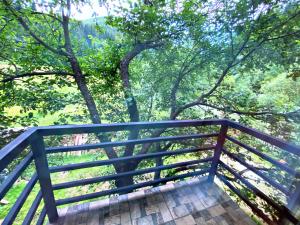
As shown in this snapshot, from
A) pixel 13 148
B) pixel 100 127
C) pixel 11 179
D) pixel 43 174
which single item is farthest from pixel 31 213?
pixel 100 127

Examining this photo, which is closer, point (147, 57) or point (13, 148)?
point (13, 148)

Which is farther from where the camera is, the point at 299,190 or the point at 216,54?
the point at 216,54

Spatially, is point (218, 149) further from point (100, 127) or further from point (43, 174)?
point (43, 174)

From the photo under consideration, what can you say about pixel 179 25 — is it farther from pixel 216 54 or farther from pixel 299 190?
A: pixel 299 190

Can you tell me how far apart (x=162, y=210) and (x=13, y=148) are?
1.45m

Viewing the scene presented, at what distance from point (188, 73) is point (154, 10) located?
175cm

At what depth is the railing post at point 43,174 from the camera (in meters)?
1.29

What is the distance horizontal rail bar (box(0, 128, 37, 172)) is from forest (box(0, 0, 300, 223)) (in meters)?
2.05

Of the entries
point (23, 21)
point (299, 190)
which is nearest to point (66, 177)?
point (23, 21)

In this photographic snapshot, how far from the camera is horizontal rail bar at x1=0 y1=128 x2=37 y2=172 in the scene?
2.78ft

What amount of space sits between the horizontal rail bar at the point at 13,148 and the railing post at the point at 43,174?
9 centimetres

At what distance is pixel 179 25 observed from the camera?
11.1 feet

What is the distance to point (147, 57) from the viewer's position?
4344 millimetres

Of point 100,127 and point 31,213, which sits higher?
point 100,127
